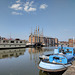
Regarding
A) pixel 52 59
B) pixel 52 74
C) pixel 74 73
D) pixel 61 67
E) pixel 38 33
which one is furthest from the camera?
pixel 38 33

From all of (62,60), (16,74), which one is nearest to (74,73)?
(62,60)

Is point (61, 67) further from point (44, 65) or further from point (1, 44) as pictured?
point (1, 44)

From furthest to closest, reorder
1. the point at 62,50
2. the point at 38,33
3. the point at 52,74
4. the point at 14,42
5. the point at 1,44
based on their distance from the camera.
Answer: the point at 38,33
the point at 14,42
the point at 1,44
the point at 62,50
the point at 52,74

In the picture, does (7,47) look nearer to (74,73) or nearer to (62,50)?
(62,50)

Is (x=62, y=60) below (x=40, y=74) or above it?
above

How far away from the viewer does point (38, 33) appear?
13750 centimetres

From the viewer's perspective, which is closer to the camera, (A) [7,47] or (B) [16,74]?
(B) [16,74]

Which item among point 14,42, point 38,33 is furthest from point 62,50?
point 38,33

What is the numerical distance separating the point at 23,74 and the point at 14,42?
63260 mm

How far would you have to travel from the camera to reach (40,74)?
14.8 meters

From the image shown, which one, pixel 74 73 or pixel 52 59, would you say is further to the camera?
pixel 52 59

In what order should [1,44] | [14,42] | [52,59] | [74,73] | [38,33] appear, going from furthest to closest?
[38,33] < [14,42] < [1,44] < [52,59] < [74,73]

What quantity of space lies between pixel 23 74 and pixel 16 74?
46.5 inches

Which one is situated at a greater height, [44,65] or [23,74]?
[44,65]
